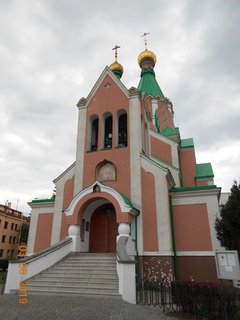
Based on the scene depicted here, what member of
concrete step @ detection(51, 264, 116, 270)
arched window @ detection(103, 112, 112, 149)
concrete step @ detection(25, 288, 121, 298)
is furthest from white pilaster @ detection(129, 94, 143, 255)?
concrete step @ detection(25, 288, 121, 298)

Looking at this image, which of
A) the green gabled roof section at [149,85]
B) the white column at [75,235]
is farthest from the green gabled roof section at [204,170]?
the white column at [75,235]

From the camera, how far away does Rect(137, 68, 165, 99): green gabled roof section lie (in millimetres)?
22688

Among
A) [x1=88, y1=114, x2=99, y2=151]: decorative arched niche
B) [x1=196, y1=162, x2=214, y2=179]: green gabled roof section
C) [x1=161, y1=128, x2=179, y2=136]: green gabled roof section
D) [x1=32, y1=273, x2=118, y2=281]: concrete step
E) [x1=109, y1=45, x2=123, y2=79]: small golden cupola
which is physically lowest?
[x1=32, y1=273, x2=118, y2=281]: concrete step

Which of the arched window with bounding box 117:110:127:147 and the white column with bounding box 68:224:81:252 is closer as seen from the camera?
the white column with bounding box 68:224:81:252

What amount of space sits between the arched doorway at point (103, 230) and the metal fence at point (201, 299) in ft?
17.1

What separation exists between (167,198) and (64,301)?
610cm

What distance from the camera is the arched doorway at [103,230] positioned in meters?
12.1

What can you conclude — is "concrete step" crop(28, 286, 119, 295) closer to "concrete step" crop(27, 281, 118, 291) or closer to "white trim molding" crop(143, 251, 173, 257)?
"concrete step" crop(27, 281, 118, 291)

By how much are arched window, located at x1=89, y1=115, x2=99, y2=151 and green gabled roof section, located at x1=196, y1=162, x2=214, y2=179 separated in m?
7.39

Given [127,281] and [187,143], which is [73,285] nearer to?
[127,281]

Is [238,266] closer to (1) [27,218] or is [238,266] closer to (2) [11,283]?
(2) [11,283]

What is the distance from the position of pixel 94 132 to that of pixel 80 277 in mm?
8745

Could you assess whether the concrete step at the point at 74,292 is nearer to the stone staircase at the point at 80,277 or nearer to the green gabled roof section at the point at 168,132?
the stone staircase at the point at 80,277

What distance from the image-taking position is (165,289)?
22.4 feet
